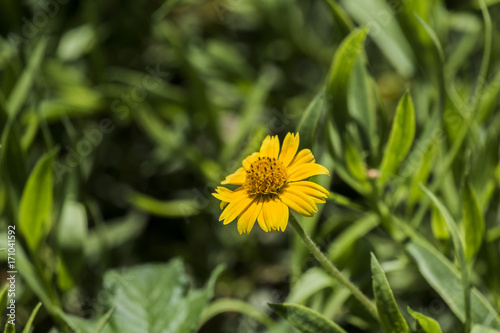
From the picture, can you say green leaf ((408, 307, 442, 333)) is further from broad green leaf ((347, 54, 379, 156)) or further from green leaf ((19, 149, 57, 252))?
green leaf ((19, 149, 57, 252))

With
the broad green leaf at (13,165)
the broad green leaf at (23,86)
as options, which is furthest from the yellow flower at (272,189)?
the broad green leaf at (23,86)

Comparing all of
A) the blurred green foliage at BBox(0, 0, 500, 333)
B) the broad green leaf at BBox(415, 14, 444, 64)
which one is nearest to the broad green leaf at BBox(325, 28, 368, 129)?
the blurred green foliage at BBox(0, 0, 500, 333)

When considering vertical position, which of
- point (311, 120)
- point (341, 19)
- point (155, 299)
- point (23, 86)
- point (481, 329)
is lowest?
point (481, 329)

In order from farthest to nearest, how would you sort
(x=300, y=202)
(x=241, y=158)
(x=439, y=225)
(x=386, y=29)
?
1. (x=241, y=158)
2. (x=386, y=29)
3. (x=439, y=225)
4. (x=300, y=202)

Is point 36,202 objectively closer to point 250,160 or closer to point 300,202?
point 250,160

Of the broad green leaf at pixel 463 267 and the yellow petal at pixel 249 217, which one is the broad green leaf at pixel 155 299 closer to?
the yellow petal at pixel 249 217

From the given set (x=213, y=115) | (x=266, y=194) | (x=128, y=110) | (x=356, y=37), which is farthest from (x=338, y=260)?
(x=128, y=110)

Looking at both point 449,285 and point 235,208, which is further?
point 449,285

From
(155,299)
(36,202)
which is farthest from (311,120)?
(36,202)
